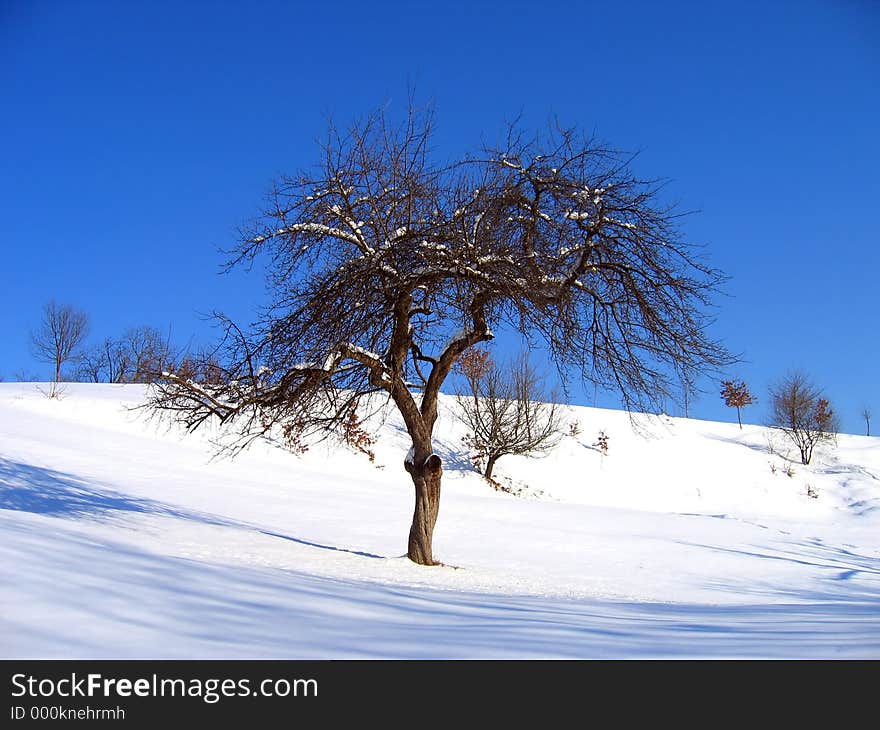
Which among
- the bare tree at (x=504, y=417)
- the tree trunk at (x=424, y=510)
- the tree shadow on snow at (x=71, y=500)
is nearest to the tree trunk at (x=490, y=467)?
the bare tree at (x=504, y=417)

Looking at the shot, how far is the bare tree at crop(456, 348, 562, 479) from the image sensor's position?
29156 millimetres

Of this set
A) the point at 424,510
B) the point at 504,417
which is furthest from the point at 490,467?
the point at 424,510

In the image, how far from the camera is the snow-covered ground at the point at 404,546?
125 inches

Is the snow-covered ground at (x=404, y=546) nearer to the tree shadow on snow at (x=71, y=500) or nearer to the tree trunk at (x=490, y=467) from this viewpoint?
the tree shadow on snow at (x=71, y=500)

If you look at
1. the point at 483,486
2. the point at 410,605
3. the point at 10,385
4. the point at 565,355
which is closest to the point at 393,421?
the point at 483,486

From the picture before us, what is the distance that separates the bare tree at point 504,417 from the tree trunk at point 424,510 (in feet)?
56.3

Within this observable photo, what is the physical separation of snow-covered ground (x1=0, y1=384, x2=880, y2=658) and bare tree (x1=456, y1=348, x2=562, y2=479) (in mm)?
1290

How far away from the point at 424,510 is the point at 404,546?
9.95ft

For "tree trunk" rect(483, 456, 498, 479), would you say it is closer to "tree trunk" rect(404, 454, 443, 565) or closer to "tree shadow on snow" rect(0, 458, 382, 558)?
"tree shadow on snow" rect(0, 458, 382, 558)
